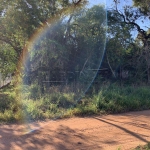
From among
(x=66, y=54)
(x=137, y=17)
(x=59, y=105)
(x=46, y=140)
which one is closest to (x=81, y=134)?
(x=46, y=140)

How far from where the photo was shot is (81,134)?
7.00 metres

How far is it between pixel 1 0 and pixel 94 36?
5573 millimetres

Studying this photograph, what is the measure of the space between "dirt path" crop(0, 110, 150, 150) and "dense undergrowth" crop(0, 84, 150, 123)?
0.70m

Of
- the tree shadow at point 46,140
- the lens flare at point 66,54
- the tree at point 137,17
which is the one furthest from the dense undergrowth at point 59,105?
the tree at point 137,17

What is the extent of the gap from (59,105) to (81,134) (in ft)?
12.1

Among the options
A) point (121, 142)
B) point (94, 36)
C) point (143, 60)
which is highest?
point (94, 36)

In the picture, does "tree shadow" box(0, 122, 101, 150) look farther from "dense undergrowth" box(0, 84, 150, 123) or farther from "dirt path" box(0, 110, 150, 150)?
"dense undergrowth" box(0, 84, 150, 123)

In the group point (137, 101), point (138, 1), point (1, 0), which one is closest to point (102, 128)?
point (137, 101)

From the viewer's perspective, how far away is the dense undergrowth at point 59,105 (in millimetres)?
9172

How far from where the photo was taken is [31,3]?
492 inches

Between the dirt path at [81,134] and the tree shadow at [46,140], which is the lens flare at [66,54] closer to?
the dirt path at [81,134]

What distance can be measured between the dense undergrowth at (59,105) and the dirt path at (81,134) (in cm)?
70

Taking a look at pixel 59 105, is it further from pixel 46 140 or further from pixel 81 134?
pixel 46 140

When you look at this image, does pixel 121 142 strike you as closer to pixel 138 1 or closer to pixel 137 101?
pixel 137 101
